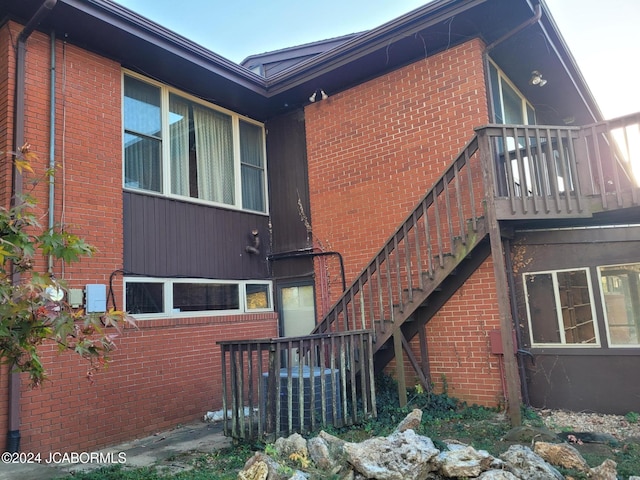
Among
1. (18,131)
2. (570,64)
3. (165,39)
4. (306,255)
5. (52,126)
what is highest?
(570,64)

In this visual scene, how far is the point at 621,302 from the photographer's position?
5664 millimetres

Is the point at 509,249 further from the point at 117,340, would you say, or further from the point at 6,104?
the point at 6,104

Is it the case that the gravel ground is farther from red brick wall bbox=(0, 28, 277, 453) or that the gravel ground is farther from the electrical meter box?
the electrical meter box

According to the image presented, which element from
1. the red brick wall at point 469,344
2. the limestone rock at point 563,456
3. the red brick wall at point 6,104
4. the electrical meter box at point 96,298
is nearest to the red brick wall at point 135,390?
the electrical meter box at point 96,298

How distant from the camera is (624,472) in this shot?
12.5ft

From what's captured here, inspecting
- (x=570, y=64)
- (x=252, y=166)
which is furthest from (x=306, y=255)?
(x=570, y=64)

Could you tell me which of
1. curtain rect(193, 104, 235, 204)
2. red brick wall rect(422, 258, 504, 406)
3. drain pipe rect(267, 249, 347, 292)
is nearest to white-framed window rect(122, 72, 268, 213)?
curtain rect(193, 104, 235, 204)

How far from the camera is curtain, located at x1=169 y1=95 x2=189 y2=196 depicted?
23.9ft

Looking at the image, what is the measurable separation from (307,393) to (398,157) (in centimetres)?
396

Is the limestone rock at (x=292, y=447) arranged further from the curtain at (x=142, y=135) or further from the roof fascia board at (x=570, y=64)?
the roof fascia board at (x=570, y=64)

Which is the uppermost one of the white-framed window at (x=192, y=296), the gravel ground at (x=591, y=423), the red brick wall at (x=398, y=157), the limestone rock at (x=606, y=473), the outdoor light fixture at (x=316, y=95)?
the outdoor light fixture at (x=316, y=95)

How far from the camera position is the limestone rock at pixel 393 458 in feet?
11.3

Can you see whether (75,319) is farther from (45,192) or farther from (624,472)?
(624,472)

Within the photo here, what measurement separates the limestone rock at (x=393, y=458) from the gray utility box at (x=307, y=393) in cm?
149
